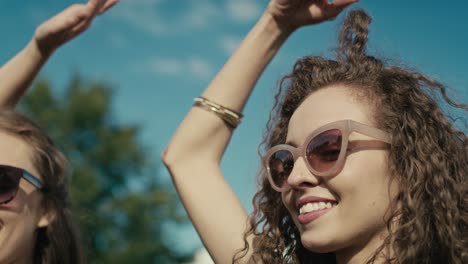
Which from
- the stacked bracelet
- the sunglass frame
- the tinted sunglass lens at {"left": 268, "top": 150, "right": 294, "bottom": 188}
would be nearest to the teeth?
the sunglass frame

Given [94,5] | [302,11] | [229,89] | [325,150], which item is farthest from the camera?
[94,5]

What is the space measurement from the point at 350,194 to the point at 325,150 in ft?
0.65

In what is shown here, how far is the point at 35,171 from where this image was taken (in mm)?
3336

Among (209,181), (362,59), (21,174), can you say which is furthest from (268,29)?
(21,174)

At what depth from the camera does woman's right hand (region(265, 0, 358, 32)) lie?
2732mm

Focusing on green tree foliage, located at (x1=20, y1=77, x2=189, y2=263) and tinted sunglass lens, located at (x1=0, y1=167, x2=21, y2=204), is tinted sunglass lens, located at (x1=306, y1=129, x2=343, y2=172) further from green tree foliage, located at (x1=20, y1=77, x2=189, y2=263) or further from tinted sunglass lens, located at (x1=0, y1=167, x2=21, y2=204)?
green tree foliage, located at (x1=20, y1=77, x2=189, y2=263)

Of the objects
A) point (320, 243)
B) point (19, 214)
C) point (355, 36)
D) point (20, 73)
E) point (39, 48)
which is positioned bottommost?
point (19, 214)

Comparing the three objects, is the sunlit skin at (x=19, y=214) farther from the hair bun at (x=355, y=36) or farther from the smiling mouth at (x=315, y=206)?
the hair bun at (x=355, y=36)

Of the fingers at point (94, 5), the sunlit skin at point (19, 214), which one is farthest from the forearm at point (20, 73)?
the fingers at point (94, 5)

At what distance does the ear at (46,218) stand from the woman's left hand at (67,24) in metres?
0.85

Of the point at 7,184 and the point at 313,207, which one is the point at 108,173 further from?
the point at 313,207

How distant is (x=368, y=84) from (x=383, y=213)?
0.56 metres

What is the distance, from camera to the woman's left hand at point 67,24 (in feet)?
10.7

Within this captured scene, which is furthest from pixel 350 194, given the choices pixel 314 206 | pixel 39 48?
pixel 39 48
